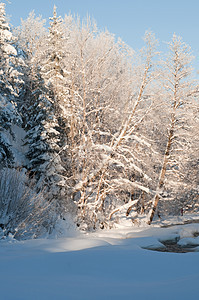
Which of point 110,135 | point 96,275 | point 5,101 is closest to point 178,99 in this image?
point 110,135

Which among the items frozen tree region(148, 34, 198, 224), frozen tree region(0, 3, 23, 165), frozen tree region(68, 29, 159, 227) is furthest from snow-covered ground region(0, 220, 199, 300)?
frozen tree region(148, 34, 198, 224)

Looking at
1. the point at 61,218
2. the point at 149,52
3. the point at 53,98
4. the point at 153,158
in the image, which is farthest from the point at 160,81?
the point at 61,218

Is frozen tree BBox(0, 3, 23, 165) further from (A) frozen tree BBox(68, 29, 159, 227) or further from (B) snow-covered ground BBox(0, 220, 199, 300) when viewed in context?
(B) snow-covered ground BBox(0, 220, 199, 300)

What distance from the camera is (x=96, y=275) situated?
137 inches

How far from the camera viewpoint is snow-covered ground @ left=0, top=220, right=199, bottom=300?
2713mm

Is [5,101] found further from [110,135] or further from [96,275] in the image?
[96,275]

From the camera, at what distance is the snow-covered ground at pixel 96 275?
8.90 ft

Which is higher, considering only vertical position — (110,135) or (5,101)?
(5,101)

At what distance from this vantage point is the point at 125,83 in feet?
43.4

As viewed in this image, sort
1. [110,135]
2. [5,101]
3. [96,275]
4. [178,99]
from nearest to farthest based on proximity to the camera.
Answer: [96,275] → [5,101] → [110,135] → [178,99]

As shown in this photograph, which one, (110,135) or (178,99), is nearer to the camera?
(110,135)

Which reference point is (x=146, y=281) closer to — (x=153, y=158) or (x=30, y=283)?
(x=30, y=283)

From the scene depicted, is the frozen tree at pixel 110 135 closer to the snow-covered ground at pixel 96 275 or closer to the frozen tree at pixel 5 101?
the frozen tree at pixel 5 101

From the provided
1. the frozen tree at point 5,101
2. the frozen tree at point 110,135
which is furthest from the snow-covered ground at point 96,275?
the frozen tree at point 5,101
